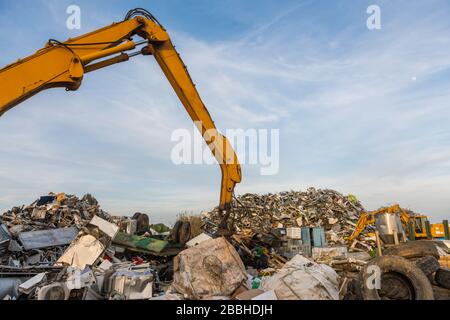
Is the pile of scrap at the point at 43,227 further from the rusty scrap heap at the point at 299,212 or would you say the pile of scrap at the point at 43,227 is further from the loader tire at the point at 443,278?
the loader tire at the point at 443,278

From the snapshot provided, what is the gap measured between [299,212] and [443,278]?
460 inches

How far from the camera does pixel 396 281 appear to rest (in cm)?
605

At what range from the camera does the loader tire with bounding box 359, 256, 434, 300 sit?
5.81 m

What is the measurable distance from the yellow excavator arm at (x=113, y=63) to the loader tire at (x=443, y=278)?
426 centimetres

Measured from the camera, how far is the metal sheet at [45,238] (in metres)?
9.52

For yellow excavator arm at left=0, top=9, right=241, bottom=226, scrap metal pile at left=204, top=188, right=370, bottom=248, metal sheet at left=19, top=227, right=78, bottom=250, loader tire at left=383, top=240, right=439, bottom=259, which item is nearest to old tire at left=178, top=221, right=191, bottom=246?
yellow excavator arm at left=0, top=9, right=241, bottom=226

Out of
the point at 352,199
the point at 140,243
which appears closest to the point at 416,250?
the point at 140,243

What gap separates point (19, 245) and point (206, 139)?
19.0 feet

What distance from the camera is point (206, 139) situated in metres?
8.16

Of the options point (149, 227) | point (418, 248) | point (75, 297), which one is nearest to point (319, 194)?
point (149, 227)
